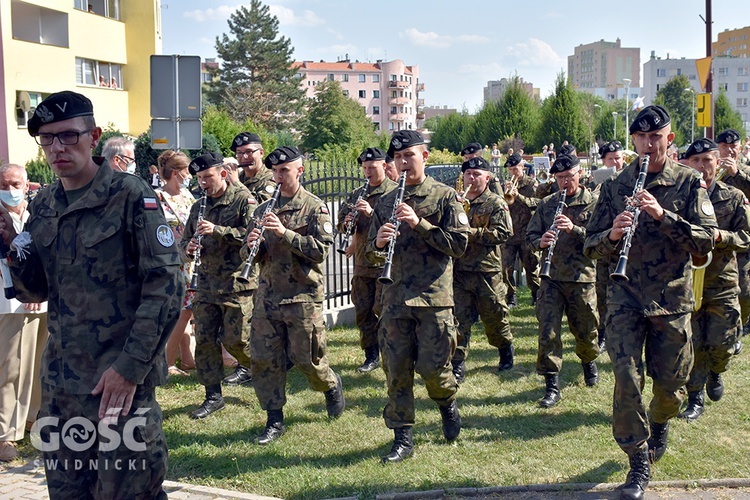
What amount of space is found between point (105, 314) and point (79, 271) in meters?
0.24

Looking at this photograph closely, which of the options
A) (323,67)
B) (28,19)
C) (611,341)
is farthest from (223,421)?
(323,67)

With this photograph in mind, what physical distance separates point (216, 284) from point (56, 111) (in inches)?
146

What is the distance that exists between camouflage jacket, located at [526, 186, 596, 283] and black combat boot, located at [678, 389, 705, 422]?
138 centimetres

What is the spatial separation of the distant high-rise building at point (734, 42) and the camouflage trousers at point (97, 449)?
199 metres

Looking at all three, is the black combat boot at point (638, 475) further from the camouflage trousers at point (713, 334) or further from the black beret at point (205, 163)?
the black beret at point (205, 163)

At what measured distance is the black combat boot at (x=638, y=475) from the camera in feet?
16.9

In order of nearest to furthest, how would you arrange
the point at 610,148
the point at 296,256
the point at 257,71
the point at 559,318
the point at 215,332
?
1. the point at 296,256
2. the point at 215,332
3. the point at 559,318
4. the point at 610,148
5. the point at 257,71

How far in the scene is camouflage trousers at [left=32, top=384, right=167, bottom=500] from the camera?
3.60m

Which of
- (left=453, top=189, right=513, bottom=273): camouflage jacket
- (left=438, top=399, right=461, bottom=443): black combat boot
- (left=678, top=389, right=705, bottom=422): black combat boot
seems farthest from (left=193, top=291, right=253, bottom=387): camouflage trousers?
(left=678, top=389, right=705, bottom=422): black combat boot

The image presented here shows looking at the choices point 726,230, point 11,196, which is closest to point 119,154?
point 11,196

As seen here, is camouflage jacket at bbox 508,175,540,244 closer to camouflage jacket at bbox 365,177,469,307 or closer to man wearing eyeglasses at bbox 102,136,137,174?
camouflage jacket at bbox 365,177,469,307

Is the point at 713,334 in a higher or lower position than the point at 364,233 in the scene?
lower

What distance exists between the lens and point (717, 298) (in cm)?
696

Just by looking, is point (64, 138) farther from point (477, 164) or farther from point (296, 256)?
point (477, 164)
